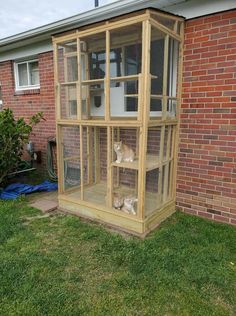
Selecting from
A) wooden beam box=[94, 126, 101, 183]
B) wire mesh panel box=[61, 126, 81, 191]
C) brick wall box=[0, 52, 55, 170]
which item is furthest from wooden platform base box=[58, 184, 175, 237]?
brick wall box=[0, 52, 55, 170]

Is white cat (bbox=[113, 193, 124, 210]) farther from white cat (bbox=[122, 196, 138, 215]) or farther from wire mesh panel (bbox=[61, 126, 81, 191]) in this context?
wire mesh panel (bbox=[61, 126, 81, 191])

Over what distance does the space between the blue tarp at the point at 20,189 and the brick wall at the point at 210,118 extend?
8.32 ft

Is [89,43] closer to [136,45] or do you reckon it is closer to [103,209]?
[136,45]

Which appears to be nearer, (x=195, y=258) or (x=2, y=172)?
(x=195, y=258)

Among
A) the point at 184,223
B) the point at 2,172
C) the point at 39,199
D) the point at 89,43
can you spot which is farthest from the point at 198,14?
the point at 2,172

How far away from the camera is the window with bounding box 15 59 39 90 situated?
17.5 feet

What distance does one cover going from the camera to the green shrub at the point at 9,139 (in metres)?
4.11

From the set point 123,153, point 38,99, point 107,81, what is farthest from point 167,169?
point 38,99

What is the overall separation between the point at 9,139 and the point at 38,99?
1.40 metres

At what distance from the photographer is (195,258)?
244 centimetres

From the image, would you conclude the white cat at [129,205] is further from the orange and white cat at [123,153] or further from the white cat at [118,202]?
the orange and white cat at [123,153]

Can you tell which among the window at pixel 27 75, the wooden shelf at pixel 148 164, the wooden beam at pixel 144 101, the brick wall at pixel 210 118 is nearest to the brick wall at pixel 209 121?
the brick wall at pixel 210 118

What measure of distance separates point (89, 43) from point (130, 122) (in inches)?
54.9

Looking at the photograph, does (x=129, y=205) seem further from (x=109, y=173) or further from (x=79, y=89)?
(x=79, y=89)
